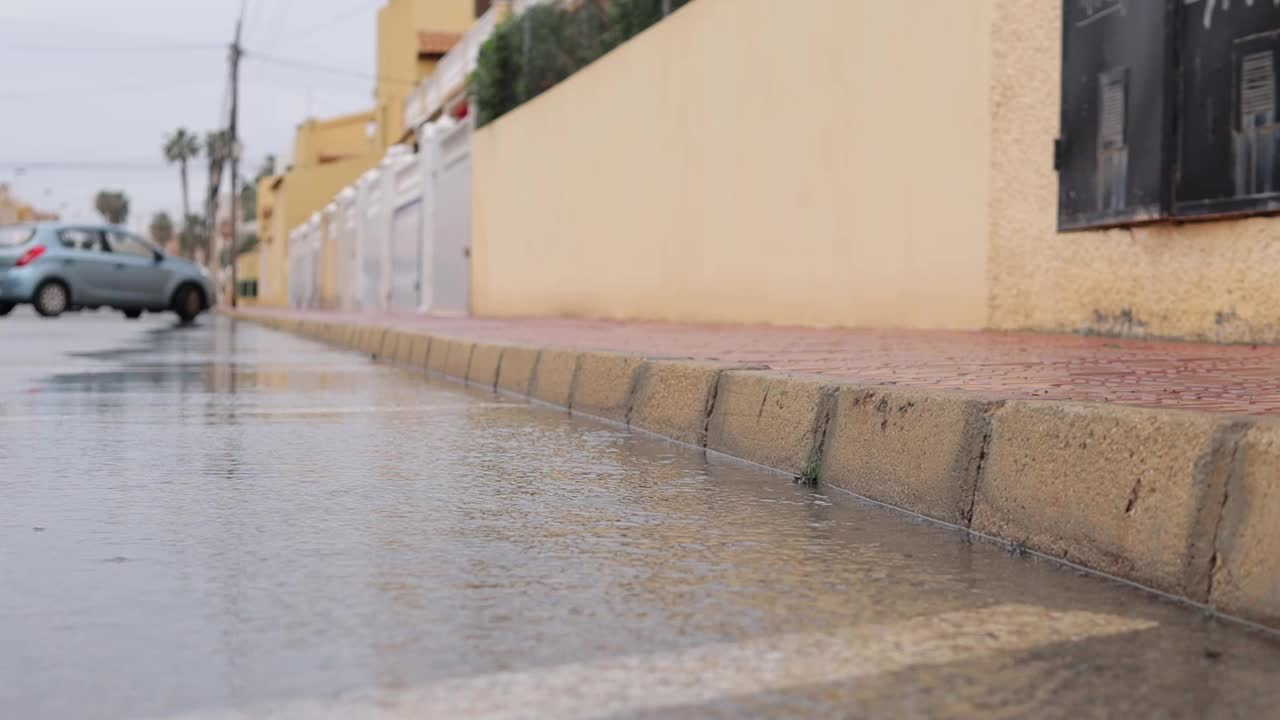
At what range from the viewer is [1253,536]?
9.46 ft

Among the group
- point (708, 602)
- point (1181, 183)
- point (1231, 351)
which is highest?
point (1181, 183)

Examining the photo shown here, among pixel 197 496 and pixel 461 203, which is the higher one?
pixel 461 203

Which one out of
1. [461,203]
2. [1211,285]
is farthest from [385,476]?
[461,203]

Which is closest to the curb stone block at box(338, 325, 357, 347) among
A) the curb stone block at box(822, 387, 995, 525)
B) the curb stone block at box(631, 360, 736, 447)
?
A: the curb stone block at box(631, 360, 736, 447)

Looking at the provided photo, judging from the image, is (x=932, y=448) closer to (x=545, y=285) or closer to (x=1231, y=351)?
(x=1231, y=351)

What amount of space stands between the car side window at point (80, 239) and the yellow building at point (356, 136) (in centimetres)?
1986

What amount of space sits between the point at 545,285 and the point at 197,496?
15.9 m

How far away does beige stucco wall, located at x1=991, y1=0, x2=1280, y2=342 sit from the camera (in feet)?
23.6

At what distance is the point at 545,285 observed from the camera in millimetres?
20406

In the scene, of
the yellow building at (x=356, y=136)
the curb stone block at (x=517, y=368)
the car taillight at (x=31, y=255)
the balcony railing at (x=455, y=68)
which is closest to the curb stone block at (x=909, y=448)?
the curb stone block at (x=517, y=368)

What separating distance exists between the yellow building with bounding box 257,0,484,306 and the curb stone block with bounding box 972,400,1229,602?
1750 inches

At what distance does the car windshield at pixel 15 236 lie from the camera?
26578mm

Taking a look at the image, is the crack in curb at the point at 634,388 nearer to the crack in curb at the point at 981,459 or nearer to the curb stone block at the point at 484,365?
the curb stone block at the point at 484,365

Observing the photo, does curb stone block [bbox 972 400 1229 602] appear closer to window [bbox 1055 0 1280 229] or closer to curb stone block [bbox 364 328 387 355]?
window [bbox 1055 0 1280 229]
